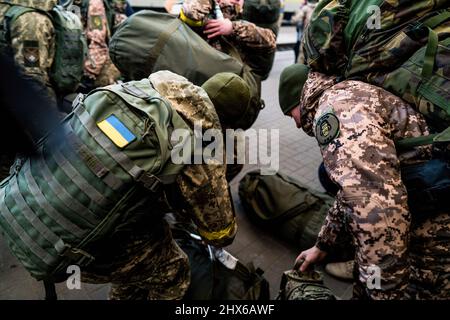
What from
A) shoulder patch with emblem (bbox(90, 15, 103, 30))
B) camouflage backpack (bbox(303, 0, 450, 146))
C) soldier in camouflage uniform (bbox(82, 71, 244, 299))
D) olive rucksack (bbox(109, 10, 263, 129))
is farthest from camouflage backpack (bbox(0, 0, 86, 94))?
camouflage backpack (bbox(303, 0, 450, 146))

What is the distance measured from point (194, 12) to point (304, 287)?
6.23ft

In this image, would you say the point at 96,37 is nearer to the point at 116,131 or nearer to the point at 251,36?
the point at 251,36

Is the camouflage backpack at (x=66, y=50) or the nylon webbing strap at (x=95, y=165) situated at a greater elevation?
the nylon webbing strap at (x=95, y=165)

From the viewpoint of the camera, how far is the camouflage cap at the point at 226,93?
59.0 inches

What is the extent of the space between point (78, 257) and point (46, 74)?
2211 millimetres

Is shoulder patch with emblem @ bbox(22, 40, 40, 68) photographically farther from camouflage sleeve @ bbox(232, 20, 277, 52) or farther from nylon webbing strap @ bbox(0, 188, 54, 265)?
nylon webbing strap @ bbox(0, 188, 54, 265)

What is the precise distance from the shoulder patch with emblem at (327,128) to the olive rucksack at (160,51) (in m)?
0.72

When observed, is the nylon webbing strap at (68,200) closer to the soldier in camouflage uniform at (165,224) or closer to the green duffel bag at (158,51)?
the soldier in camouflage uniform at (165,224)

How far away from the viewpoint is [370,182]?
3.59ft

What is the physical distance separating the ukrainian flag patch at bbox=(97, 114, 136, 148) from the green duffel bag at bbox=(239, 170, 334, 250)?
1.86 m

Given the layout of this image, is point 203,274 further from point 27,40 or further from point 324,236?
point 27,40

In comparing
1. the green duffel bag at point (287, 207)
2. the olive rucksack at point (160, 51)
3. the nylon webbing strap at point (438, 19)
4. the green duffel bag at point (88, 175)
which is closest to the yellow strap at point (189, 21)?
the olive rucksack at point (160, 51)

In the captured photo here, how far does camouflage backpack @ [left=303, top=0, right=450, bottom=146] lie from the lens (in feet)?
3.60
